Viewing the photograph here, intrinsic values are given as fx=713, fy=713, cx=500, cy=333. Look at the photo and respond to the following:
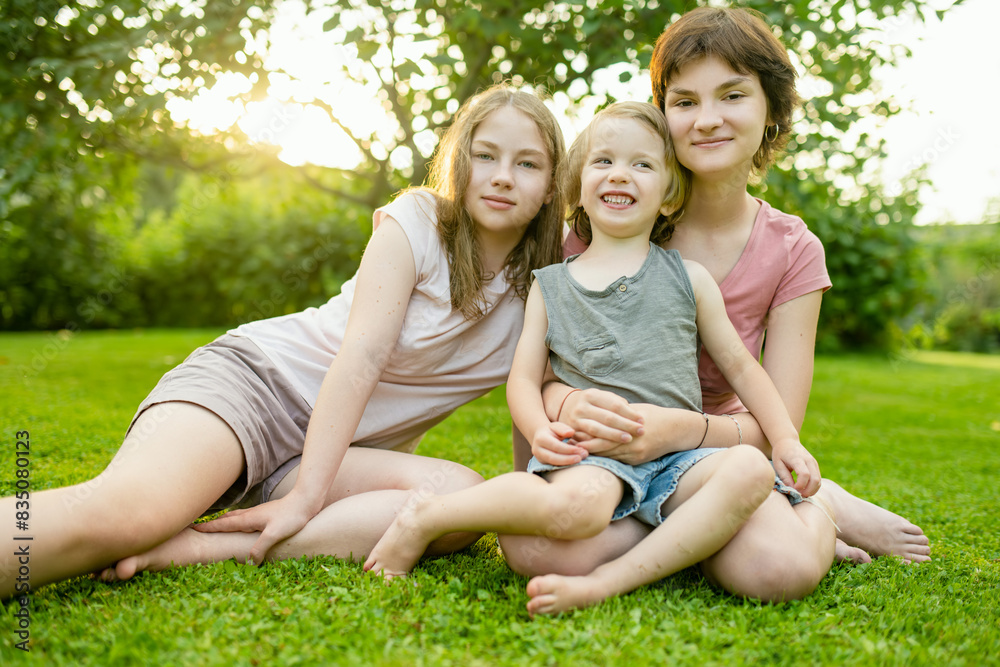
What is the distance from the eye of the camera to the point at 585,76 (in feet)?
13.7

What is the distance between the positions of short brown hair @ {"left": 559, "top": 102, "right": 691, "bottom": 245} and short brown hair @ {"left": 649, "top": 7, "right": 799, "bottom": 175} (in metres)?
0.17

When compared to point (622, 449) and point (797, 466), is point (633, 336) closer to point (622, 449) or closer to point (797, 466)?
point (622, 449)

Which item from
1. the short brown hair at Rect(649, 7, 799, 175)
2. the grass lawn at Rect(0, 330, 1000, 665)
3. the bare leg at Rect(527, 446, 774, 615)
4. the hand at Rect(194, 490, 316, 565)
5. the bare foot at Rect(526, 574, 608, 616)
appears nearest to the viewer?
the grass lawn at Rect(0, 330, 1000, 665)

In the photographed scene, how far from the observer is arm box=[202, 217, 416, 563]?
6.56 ft

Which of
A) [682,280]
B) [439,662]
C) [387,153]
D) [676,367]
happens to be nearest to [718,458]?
[676,367]

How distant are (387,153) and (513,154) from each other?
335 centimetres

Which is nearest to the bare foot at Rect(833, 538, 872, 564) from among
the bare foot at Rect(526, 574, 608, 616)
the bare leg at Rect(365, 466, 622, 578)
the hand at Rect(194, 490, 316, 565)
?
the bare leg at Rect(365, 466, 622, 578)

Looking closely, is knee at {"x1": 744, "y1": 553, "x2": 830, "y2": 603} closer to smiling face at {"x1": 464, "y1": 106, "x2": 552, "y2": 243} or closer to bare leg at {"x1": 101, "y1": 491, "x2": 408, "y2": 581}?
bare leg at {"x1": 101, "y1": 491, "x2": 408, "y2": 581}

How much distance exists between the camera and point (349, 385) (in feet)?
6.95

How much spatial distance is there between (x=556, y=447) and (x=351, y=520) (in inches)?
25.6

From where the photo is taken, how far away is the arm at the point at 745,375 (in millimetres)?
1981

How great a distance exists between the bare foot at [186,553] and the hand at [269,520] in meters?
0.02

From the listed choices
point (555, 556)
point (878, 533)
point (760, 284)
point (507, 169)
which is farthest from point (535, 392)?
point (878, 533)

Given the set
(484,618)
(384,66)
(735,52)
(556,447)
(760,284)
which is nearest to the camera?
(484,618)
